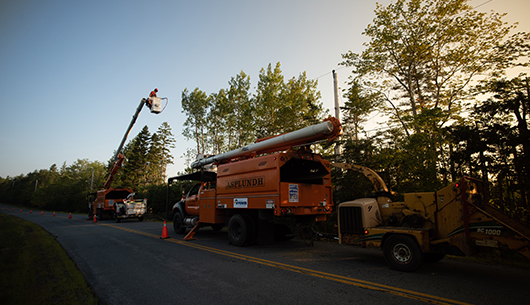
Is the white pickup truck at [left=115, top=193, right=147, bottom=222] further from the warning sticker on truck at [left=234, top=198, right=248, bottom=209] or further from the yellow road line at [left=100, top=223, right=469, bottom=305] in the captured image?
the yellow road line at [left=100, top=223, right=469, bottom=305]

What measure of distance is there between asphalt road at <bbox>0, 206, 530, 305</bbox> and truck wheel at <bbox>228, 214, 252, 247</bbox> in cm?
84

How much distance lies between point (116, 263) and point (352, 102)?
15.5 meters

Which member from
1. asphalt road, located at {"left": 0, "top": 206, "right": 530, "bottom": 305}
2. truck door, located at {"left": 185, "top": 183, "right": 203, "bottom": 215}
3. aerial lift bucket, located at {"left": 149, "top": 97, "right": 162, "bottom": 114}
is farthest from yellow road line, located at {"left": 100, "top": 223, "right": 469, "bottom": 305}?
aerial lift bucket, located at {"left": 149, "top": 97, "right": 162, "bottom": 114}

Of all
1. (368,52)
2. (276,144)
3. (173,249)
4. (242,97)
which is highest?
(242,97)

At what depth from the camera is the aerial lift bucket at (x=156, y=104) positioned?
53.0ft

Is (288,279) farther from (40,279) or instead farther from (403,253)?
(40,279)

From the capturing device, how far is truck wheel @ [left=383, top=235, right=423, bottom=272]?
5.41 meters

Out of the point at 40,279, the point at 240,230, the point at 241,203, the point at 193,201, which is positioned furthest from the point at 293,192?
the point at 40,279

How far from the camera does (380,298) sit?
405 cm

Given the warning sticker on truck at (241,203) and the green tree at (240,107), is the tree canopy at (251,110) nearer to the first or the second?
the green tree at (240,107)

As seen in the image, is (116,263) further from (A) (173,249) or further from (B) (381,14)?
(B) (381,14)

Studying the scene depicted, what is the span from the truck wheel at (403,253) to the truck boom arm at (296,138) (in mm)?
2972

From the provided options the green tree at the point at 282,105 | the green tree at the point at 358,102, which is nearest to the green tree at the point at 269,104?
the green tree at the point at 282,105

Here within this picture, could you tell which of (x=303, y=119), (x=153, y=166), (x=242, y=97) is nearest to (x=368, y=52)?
(x=303, y=119)
